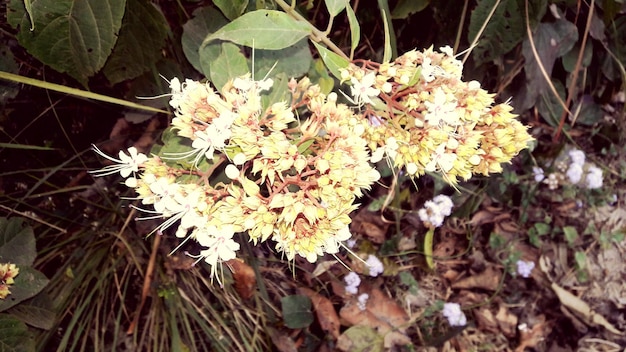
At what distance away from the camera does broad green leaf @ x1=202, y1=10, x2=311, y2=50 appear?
2.46 ft

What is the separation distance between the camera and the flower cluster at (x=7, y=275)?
44.2 inches

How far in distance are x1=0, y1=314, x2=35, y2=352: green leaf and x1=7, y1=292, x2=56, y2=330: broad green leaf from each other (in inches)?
4.1

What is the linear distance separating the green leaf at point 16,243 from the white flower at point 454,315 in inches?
47.5

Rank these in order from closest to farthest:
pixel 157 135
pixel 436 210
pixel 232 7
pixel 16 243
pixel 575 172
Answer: pixel 232 7 < pixel 16 243 < pixel 157 135 < pixel 436 210 < pixel 575 172

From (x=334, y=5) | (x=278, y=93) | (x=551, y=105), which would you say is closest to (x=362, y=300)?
(x=551, y=105)

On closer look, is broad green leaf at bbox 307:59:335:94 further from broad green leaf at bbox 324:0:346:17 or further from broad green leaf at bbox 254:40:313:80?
broad green leaf at bbox 324:0:346:17

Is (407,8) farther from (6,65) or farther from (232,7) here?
(6,65)

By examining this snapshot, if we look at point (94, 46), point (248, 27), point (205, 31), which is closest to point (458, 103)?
point (248, 27)

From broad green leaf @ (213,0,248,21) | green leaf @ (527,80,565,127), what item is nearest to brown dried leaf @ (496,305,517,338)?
green leaf @ (527,80,565,127)

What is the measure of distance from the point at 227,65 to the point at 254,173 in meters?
0.21

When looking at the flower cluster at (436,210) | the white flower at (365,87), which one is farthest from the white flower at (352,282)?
the white flower at (365,87)

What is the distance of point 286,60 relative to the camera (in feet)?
3.22

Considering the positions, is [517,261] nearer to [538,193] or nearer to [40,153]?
[538,193]

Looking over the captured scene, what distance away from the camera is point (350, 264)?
1685mm
